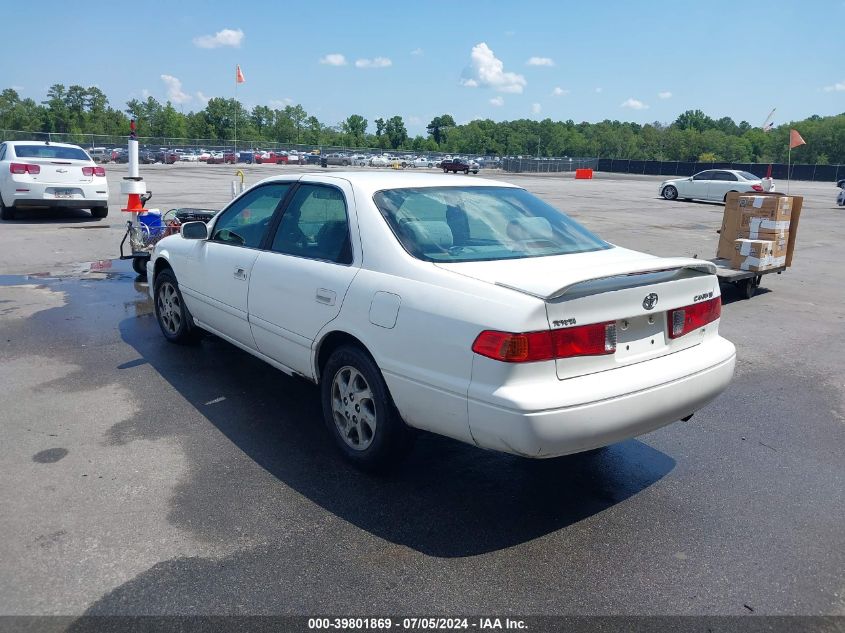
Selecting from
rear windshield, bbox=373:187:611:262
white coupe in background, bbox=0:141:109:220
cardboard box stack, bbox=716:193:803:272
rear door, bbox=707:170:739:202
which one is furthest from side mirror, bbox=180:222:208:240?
rear door, bbox=707:170:739:202

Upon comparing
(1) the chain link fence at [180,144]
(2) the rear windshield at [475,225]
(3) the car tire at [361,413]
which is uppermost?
(1) the chain link fence at [180,144]

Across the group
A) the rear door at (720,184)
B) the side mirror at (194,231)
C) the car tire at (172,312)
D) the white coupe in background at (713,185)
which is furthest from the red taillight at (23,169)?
the rear door at (720,184)

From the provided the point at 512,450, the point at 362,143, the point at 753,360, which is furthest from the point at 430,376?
the point at 362,143

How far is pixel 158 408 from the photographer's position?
4895mm

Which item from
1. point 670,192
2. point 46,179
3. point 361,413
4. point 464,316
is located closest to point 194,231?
point 361,413

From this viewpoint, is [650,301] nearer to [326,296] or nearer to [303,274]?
[326,296]

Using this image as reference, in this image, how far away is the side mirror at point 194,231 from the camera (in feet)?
17.7

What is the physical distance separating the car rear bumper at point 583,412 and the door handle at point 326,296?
45.0 inches

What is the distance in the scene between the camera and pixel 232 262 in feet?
16.7

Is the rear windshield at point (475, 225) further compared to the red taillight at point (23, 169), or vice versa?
the red taillight at point (23, 169)

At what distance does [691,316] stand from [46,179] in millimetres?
13954

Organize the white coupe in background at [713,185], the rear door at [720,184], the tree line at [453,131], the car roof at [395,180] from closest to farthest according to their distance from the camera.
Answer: the car roof at [395,180] < the white coupe in background at [713,185] < the rear door at [720,184] < the tree line at [453,131]

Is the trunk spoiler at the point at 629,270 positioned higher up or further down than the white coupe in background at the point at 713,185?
further down

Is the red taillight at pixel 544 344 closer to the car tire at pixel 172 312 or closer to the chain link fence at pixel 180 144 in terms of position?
the car tire at pixel 172 312
